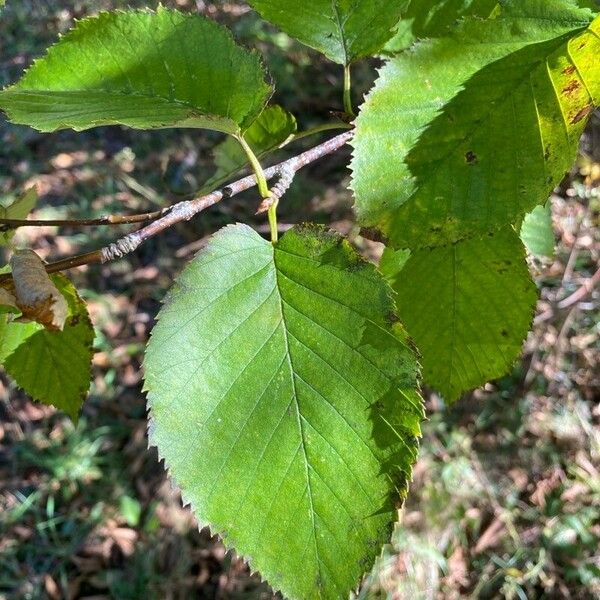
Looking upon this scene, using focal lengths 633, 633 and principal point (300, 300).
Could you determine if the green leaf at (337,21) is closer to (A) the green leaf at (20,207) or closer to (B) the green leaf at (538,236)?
(A) the green leaf at (20,207)

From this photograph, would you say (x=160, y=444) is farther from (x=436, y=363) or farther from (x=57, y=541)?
(x=57, y=541)

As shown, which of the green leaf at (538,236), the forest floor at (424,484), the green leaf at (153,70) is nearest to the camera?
the green leaf at (153,70)

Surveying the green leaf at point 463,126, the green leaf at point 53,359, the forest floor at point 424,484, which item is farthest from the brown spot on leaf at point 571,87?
the forest floor at point 424,484

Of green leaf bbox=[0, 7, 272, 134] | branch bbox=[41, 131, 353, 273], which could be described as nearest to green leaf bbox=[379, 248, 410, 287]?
branch bbox=[41, 131, 353, 273]

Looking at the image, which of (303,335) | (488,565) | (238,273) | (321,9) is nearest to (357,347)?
(303,335)

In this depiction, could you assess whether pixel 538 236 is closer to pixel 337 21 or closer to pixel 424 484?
pixel 337 21

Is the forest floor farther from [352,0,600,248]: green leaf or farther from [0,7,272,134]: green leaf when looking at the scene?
[352,0,600,248]: green leaf
